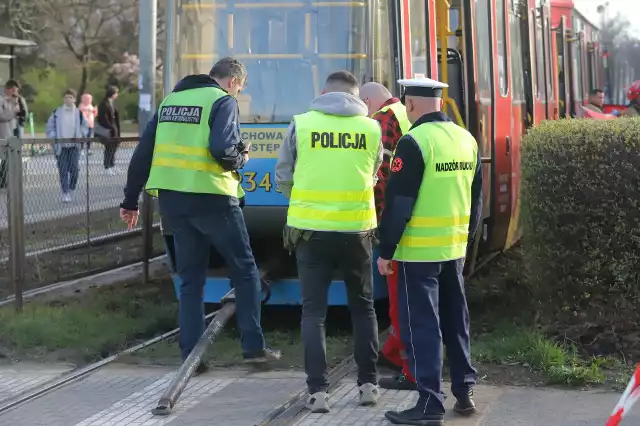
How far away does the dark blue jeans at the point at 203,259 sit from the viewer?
698cm

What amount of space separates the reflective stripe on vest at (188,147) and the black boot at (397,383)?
1.47 metres

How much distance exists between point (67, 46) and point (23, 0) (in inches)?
216

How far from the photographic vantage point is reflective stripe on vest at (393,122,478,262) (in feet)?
19.2

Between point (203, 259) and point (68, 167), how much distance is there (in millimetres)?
3096

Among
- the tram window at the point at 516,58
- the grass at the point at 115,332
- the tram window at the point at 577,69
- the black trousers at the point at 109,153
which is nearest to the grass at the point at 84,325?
the grass at the point at 115,332

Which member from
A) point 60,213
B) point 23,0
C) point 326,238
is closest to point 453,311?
point 326,238

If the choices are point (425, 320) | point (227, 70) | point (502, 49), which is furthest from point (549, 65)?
point (425, 320)

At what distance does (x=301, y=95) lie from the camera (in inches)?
331

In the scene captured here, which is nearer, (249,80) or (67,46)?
(249,80)

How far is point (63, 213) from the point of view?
9.87m

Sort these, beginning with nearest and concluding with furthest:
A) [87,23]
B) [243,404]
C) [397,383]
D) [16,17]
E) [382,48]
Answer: [243,404] → [397,383] → [382,48] → [16,17] → [87,23]

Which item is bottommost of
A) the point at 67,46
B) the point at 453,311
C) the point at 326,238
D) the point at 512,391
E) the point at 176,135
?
the point at 512,391

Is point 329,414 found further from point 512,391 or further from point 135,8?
point 135,8

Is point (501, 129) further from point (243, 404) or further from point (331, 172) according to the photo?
point (243, 404)
